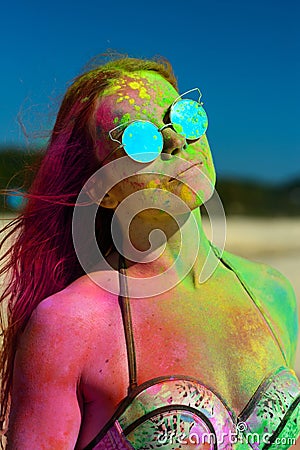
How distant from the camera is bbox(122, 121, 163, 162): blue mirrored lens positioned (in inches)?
64.5

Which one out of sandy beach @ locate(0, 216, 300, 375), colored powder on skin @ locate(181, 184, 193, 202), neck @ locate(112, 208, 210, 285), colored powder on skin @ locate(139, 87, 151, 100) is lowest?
sandy beach @ locate(0, 216, 300, 375)

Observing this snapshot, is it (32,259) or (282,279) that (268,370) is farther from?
(32,259)

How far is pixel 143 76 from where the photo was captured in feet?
5.87

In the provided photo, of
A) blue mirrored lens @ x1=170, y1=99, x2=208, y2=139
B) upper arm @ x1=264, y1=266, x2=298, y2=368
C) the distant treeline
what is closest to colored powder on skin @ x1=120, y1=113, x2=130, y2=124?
blue mirrored lens @ x1=170, y1=99, x2=208, y2=139

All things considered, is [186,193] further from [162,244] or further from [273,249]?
[273,249]

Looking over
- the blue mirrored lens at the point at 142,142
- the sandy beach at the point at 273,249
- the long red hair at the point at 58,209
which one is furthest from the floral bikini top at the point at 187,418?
the sandy beach at the point at 273,249

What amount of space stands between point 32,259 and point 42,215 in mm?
128

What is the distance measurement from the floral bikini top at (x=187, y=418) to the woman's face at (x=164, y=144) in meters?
0.31

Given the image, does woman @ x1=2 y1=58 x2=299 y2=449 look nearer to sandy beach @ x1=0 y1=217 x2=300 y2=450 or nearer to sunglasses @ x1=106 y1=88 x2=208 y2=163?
sunglasses @ x1=106 y1=88 x2=208 y2=163

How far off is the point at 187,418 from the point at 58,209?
67cm

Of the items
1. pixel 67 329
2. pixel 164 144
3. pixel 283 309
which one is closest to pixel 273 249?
pixel 283 309

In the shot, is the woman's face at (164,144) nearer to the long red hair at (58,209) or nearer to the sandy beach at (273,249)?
the long red hair at (58,209)

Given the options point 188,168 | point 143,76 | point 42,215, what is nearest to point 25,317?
point 42,215

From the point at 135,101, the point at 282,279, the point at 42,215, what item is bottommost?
the point at 282,279
